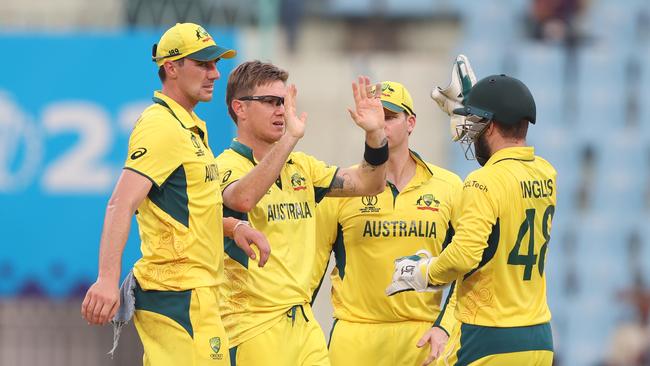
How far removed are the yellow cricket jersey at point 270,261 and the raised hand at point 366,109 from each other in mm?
493

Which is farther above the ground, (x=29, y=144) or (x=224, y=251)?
(x=224, y=251)

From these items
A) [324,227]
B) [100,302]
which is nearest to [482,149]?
[324,227]

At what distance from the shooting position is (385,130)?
832cm

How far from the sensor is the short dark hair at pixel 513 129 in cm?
Answer: 704

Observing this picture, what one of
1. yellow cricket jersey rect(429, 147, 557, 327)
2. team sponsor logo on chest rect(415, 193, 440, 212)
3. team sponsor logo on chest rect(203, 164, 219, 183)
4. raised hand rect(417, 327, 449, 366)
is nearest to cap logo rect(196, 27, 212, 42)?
team sponsor logo on chest rect(203, 164, 219, 183)

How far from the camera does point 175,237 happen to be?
675cm

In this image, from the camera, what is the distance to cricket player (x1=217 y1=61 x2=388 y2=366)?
729 cm

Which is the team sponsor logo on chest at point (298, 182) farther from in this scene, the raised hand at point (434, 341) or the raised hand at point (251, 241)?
the raised hand at point (434, 341)

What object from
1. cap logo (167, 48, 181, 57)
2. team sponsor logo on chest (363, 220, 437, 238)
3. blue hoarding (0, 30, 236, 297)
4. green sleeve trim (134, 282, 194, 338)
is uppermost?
cap logo (167, 48, 181, 57)

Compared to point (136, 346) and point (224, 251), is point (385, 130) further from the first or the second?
point (136, 346)

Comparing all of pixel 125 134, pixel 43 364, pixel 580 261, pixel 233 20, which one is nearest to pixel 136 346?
pixel 43 364

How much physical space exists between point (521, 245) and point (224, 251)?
Answer: 5.19ft

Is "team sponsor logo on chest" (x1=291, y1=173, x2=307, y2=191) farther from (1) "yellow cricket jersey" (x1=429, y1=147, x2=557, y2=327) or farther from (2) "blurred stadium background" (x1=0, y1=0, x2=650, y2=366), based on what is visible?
(2) "blurred stadium background" (x1=0, y1=0, x2=650, y2=366)

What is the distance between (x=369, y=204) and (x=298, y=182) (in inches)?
30.1
